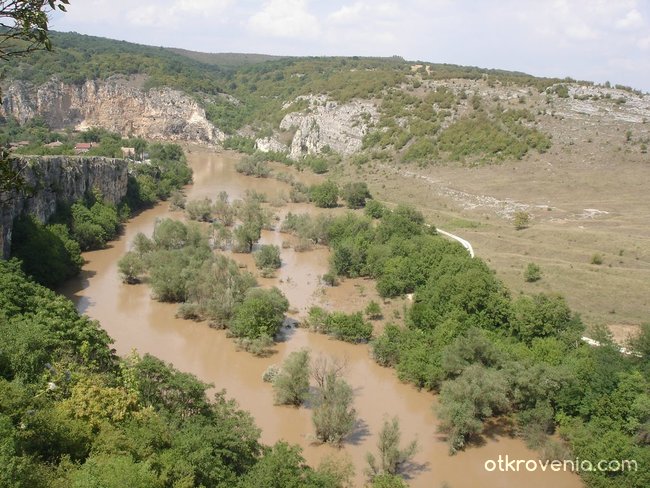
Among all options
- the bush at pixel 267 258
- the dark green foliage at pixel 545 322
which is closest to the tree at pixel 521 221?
the bush at pixel 267 258

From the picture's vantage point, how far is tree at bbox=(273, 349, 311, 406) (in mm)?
18438

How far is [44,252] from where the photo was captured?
27.0 metres

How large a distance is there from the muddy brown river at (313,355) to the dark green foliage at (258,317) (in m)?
0.76

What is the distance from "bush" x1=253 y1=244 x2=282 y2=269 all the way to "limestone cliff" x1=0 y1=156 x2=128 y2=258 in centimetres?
1157

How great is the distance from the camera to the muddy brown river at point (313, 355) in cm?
1605

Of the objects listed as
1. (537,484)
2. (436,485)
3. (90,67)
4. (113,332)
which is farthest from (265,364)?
(90,67)

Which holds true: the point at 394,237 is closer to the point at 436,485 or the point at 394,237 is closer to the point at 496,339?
the point at 496,339

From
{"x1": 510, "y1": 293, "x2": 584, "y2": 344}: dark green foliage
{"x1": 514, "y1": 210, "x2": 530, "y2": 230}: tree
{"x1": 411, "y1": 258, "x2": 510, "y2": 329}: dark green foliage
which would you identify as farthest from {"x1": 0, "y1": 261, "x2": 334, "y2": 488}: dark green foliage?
{"x1": 514, "y1": 210, "x2": 530, "y2": 230}: tree

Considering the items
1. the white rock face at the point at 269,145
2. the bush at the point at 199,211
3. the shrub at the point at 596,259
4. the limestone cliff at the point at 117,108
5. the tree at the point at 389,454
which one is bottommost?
the tree at the point at 389,454

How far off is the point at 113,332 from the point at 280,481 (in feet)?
49.3

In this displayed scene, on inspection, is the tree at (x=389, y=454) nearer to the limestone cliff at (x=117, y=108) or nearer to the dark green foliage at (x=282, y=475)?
the dark green foliage at (x=282, y=475)

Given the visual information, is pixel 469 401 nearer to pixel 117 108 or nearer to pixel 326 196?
pixel 326 196

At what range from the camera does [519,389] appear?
57.8ft

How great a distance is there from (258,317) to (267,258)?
10250 millimetres
